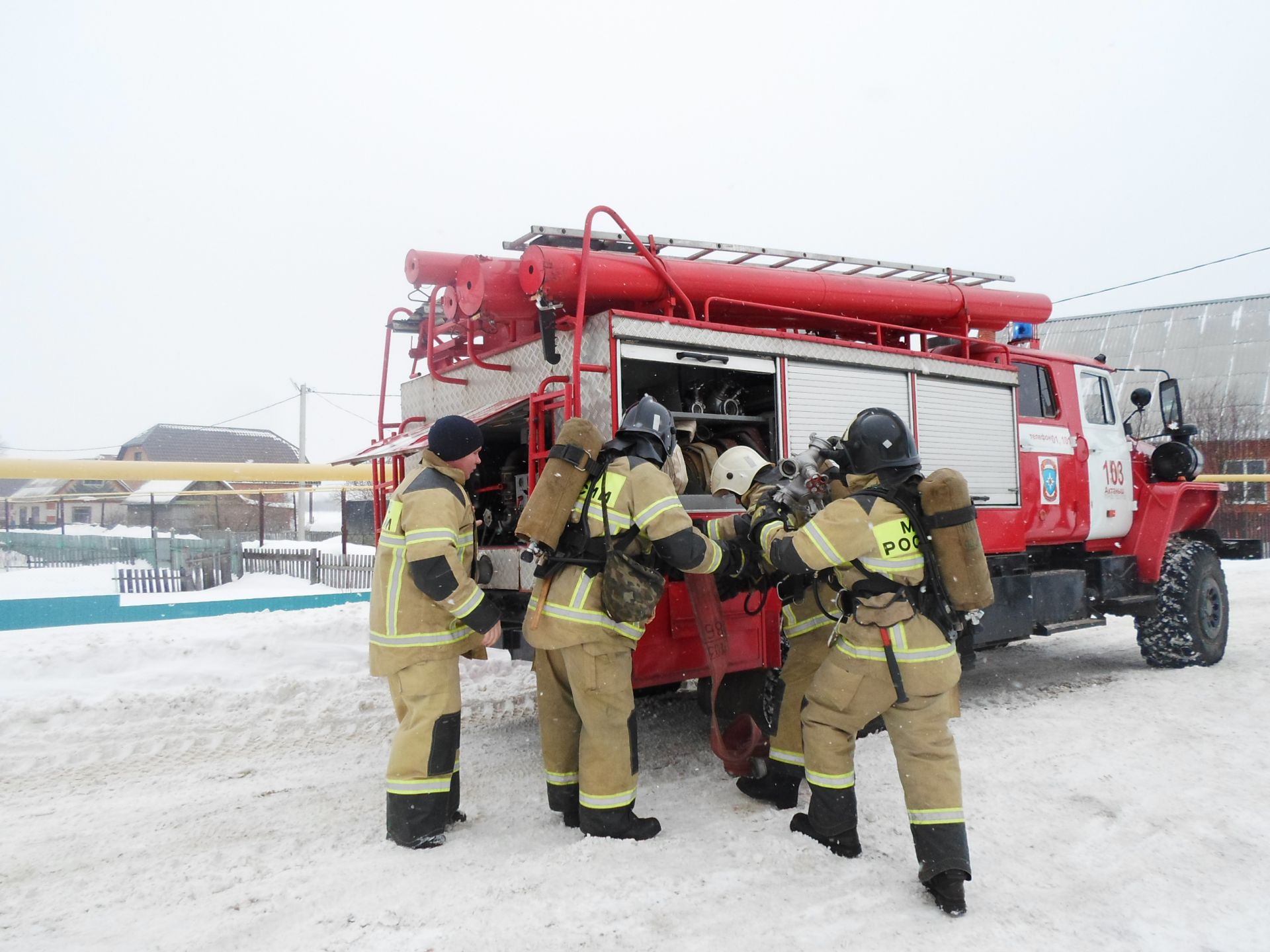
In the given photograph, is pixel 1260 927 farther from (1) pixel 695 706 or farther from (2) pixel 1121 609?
(2) pixel 1121 609

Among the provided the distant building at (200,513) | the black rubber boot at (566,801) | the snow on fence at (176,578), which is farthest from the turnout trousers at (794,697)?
the distant building at (200,513)

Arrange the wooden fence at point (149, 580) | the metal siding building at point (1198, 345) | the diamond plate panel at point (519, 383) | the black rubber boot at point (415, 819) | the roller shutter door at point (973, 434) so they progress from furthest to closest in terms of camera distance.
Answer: the metal siding building at point (1198, 345)
the wooden fence at point (149, 580)
the roller shutter door at point (973, 434)
the diamond plate panel at point (519, 383)
the black rubber boot at point (415, 819)

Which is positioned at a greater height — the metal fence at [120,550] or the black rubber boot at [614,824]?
the metal fence at [120,550]

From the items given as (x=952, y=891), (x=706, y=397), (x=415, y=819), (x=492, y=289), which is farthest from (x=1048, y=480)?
(x=415, y=819)

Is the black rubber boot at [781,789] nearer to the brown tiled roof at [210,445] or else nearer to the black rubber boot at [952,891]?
the black rubber boot at [952,891]

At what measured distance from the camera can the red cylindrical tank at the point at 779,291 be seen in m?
4.42

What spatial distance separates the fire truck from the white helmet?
193 millimetres

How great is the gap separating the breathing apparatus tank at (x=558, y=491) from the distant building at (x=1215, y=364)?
21.4 meters

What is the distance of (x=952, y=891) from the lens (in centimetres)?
288

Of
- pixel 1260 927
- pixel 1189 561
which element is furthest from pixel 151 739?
pixel 1189 561

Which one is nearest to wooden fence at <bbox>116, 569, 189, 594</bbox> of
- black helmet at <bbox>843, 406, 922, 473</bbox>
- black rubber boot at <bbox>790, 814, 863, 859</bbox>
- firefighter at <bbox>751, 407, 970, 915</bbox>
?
black rubber boot at <bbox>790, 814, 863, 859</bbox>

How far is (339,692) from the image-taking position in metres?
5.99

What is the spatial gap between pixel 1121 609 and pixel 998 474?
76.0 inches

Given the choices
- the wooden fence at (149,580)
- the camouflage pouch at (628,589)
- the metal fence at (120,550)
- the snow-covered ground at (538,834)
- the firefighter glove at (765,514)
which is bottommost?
the snow-covered ground at (538,834)
